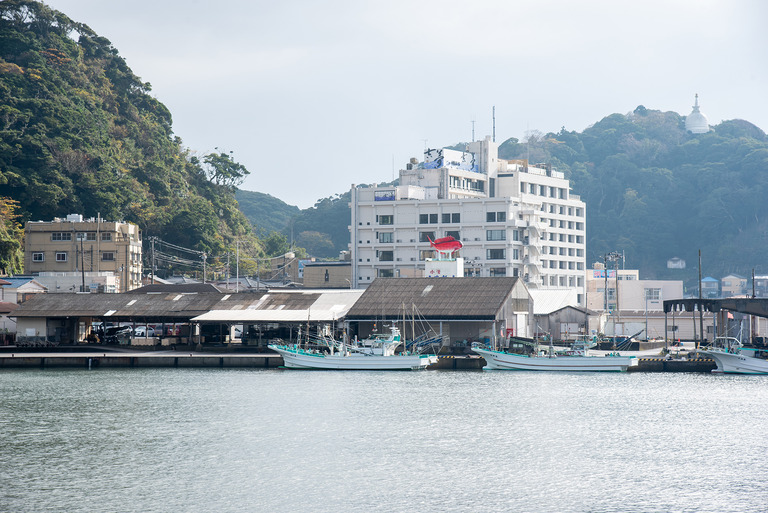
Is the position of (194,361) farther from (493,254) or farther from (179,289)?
(493,254)

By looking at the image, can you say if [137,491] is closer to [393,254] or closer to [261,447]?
[261,447]

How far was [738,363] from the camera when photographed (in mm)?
68875

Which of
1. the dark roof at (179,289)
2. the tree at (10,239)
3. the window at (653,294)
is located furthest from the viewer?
the window at (653,294)

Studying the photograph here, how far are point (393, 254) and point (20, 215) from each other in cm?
4443

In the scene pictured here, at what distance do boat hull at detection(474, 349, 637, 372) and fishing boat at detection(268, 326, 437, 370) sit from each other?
443 centimetres

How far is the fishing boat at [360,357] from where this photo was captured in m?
71.8

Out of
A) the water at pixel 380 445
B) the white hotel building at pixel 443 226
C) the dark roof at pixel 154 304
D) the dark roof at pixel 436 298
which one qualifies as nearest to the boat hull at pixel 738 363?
the water at pixel 380 445

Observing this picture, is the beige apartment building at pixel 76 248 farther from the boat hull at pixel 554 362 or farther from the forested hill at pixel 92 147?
the boat hull at pixel 554 362

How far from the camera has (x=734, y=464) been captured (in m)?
38.4

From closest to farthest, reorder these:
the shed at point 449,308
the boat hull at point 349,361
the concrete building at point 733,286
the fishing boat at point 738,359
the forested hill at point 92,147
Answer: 1. the fishing boat at point 738,359
2. the boat hull at point 349,361
3. the shed at point 449,308
4. the forested hill at point 92,147
5. the concrete building at point 733,286

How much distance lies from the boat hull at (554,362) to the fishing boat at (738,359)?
223 inches

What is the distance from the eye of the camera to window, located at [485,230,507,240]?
120 meters

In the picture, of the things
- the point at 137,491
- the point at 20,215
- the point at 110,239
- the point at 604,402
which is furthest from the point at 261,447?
the point at 20,215

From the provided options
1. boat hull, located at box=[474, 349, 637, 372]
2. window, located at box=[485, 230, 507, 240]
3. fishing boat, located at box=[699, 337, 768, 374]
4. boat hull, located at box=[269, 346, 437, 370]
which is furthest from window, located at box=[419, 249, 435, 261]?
fishing boat, located at box=[699, 337, 768, 374]
